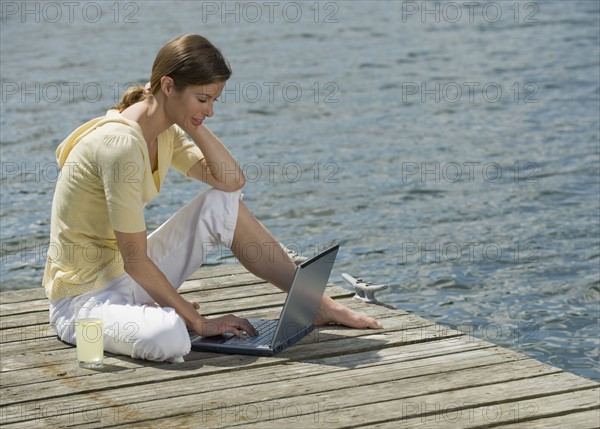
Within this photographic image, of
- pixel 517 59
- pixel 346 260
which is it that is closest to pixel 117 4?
pixel 517 59

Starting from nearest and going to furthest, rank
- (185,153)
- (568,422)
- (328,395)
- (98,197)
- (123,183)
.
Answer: (568,422), (328,395), (123,183), (98,197), (185,153)

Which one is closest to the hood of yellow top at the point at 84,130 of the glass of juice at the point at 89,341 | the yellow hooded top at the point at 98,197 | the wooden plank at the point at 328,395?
the yellow hooded top at the point at 98,197

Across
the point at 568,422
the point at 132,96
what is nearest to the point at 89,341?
the point at 132,96

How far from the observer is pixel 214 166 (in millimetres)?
5027

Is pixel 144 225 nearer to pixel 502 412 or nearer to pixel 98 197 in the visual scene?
pixel 98 197

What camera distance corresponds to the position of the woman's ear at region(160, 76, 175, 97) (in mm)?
4629

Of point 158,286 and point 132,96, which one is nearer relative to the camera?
point 158,286

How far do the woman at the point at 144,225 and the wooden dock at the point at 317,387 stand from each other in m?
0.14

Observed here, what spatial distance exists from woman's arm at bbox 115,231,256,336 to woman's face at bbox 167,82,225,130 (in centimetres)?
49

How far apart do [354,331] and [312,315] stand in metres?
0.21

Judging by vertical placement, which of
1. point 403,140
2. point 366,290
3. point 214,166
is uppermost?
point 214,166

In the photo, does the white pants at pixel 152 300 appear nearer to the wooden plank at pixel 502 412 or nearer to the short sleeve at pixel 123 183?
the short sleeve at pixel 123 183

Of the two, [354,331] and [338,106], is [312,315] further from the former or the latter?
[338,106]

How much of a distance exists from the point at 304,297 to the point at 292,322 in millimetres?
112
